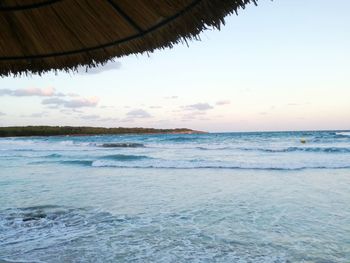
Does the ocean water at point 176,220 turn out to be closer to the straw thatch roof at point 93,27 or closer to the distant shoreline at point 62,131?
the straw thatch roof at point 93,27

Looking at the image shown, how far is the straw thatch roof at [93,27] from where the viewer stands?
5.50 ft

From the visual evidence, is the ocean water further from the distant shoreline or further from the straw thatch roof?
the distant shoreline

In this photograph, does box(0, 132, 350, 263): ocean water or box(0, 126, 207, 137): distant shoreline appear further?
box(0, 126, 207, 137): distant shoreline

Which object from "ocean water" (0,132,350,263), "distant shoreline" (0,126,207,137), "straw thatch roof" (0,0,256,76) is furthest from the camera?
"distant shoreline" (0,126,207,137)

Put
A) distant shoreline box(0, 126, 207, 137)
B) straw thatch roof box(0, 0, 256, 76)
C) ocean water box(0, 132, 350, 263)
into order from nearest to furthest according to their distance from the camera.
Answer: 1. straw thatch roof box(0, 0, 256, 76)
2. ocean water box(0, 132, 350, 263)
3. distant shoreline box(0, 126, 207, 137)

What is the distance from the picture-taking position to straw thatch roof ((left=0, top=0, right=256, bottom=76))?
168 centimetres

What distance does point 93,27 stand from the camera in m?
1.95

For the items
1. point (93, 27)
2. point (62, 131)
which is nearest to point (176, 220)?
point (93, 27)

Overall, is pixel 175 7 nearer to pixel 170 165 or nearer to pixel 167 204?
pixel 167 204

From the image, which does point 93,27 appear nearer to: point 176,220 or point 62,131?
point 176,220

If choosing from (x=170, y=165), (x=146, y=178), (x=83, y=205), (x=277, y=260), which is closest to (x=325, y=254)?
(x=277, y=260)

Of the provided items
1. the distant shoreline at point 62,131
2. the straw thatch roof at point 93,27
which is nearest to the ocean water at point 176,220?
the straw thatch roof at point 93,27

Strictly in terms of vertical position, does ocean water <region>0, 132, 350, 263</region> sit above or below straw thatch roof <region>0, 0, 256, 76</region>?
below

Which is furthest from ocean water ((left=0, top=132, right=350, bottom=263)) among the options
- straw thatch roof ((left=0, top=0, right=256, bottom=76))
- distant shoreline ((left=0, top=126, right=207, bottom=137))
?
distant shoreline ((left=0, top=126, right=207, bottom=137))
